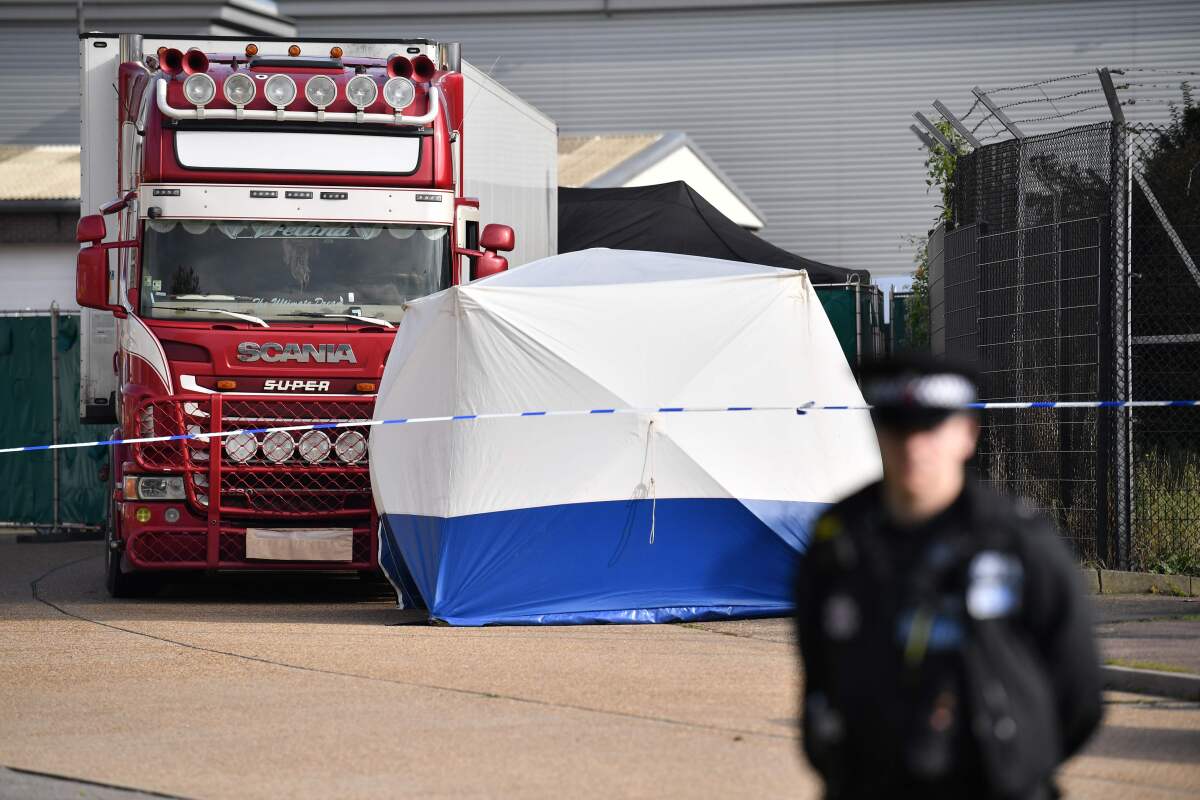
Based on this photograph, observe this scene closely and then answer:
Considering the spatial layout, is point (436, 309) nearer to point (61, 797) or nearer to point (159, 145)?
point (159, 145)

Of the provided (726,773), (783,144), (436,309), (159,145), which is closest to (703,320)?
(436,309)

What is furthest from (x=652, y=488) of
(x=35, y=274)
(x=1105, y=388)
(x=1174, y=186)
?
(x=35, y=274)

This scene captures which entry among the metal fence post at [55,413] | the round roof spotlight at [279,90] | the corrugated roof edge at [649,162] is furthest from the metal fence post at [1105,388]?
the corrugated roof edge at [649,162]

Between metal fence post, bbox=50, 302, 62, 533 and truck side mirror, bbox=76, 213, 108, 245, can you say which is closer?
truck side mirror, bbox=76, 213, 108, 245

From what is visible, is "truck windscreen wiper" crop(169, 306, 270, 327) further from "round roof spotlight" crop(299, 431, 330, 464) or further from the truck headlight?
the truck headlight

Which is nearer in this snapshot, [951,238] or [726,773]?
[726,773]

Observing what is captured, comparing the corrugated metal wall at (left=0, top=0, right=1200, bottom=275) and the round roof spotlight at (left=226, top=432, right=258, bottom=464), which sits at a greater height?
the corrugated metal wall at (left=0, top=0, right=1200, bottom=275)

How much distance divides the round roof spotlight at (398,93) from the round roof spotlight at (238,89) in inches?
35.8

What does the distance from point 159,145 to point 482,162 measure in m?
2.55

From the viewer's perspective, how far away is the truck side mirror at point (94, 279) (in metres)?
→ 12.5

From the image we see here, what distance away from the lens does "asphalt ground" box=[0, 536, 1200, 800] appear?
Result: 20.5 ft

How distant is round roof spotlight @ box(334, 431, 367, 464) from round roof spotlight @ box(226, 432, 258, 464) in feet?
1.85

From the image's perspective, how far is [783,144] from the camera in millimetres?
36312

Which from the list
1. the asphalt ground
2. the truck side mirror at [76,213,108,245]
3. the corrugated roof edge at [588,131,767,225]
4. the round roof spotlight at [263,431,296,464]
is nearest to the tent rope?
the asphalt ground
